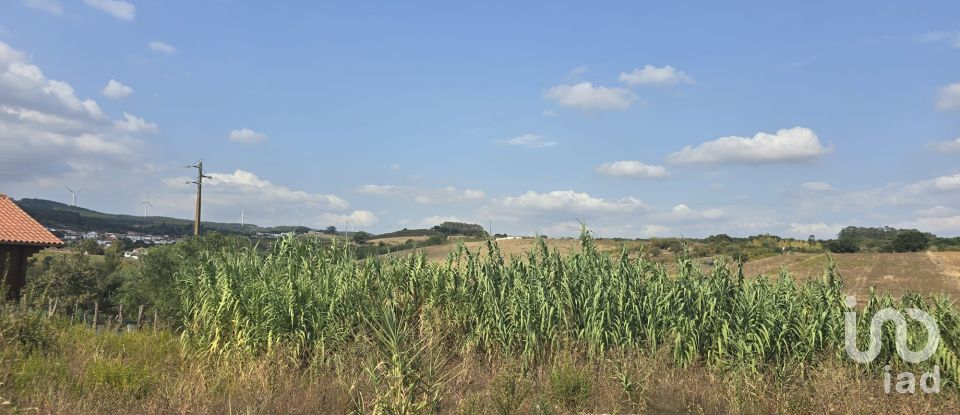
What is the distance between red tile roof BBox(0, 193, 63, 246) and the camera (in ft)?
81.3

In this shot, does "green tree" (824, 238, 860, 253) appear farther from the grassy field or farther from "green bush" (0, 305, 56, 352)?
"green bush" (0, 305, 56, 352)

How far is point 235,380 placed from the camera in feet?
26.8

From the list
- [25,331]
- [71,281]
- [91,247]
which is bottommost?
[71,281]

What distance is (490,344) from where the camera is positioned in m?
9.45

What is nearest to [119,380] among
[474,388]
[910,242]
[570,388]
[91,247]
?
[474,388]

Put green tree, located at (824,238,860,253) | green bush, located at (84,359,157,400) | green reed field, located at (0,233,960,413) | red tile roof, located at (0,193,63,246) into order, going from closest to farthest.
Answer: green reed field, located at (0,233,960,413)
green bush, located at (84,359,157,400)
red tile roof, located at (0,193,63,246)
green tree, located at (824,238,860,253)

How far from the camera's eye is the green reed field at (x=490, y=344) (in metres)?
7.18

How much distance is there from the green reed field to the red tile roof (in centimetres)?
1810

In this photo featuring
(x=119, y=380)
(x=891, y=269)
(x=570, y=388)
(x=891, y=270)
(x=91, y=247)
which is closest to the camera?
(x=570, y=388)

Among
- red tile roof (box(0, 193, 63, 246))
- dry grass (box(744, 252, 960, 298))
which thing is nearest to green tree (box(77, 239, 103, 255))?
red tile roof (box(0, 193, 63, 246))

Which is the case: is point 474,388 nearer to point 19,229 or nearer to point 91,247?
point 19,229

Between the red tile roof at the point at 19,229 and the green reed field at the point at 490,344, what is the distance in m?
18.1

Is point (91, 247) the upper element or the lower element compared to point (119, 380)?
upper

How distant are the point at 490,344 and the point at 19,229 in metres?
26.5
